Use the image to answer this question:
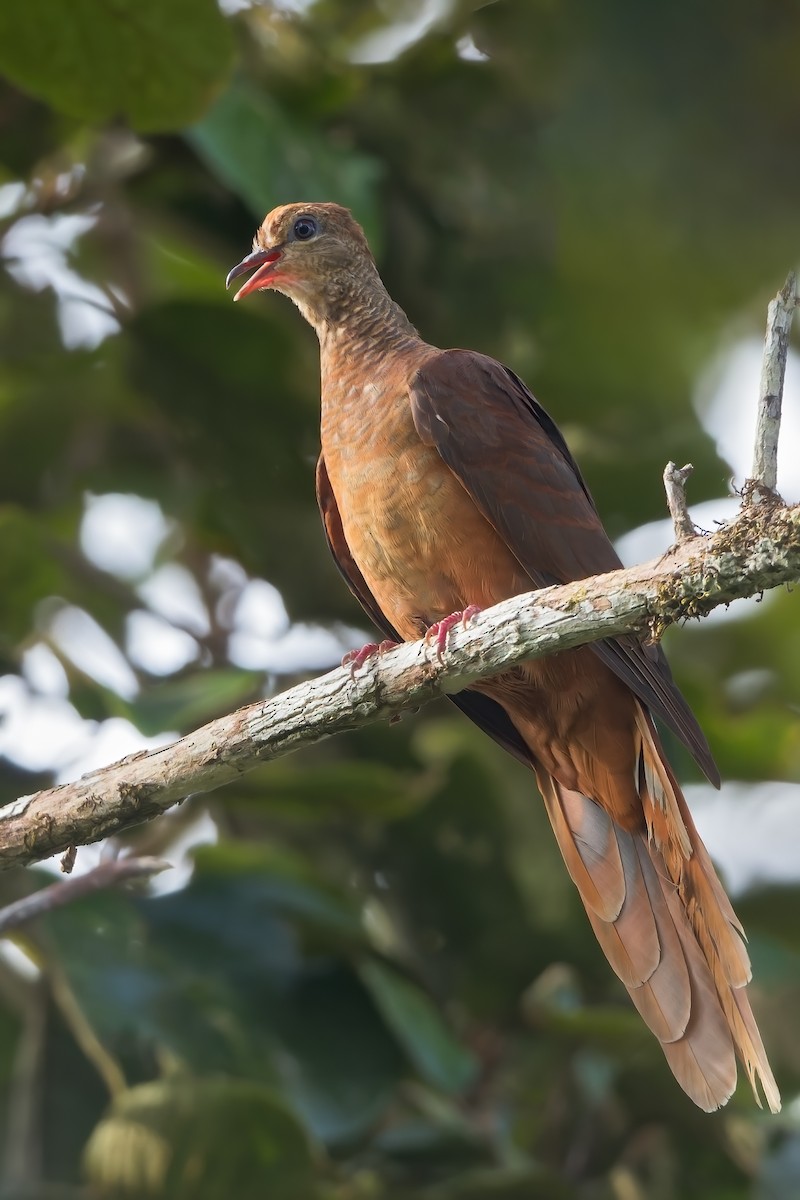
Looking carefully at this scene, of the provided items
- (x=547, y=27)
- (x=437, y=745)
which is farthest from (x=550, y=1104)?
(x=547, y=27)

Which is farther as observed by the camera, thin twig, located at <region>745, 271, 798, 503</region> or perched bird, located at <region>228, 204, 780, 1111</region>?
perched bird, located at <region>228, 204, 780, 1111</region>

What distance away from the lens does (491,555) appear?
340 centimetres

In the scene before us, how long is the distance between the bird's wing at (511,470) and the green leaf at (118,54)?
3.92 feet

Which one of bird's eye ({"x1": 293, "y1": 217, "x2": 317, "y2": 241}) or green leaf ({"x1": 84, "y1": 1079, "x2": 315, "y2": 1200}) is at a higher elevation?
bird's eye ({"x1": 293, "y1": 217, "x2": 317, "y2": 241})

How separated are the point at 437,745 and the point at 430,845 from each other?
21.3 inches

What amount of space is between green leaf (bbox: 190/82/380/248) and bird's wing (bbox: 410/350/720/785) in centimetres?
109

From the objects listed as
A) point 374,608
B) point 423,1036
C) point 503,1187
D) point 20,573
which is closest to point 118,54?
point 20,573

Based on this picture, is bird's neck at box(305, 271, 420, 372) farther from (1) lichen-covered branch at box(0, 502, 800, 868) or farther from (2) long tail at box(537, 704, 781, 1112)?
(1) lichen-covered branch at box(0, 502, 800, 868)

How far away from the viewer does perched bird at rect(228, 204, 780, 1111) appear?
10.6 ft

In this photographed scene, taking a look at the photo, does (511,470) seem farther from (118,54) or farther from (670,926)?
(118,54)

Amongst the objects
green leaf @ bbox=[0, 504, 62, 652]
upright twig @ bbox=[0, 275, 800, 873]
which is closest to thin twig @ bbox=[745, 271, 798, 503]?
upright twig @ bbox=[0, 275, 800, 873]

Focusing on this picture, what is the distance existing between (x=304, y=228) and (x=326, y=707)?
6.13 ft

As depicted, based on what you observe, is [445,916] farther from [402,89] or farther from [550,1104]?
[402,89]

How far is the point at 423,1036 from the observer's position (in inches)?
167
